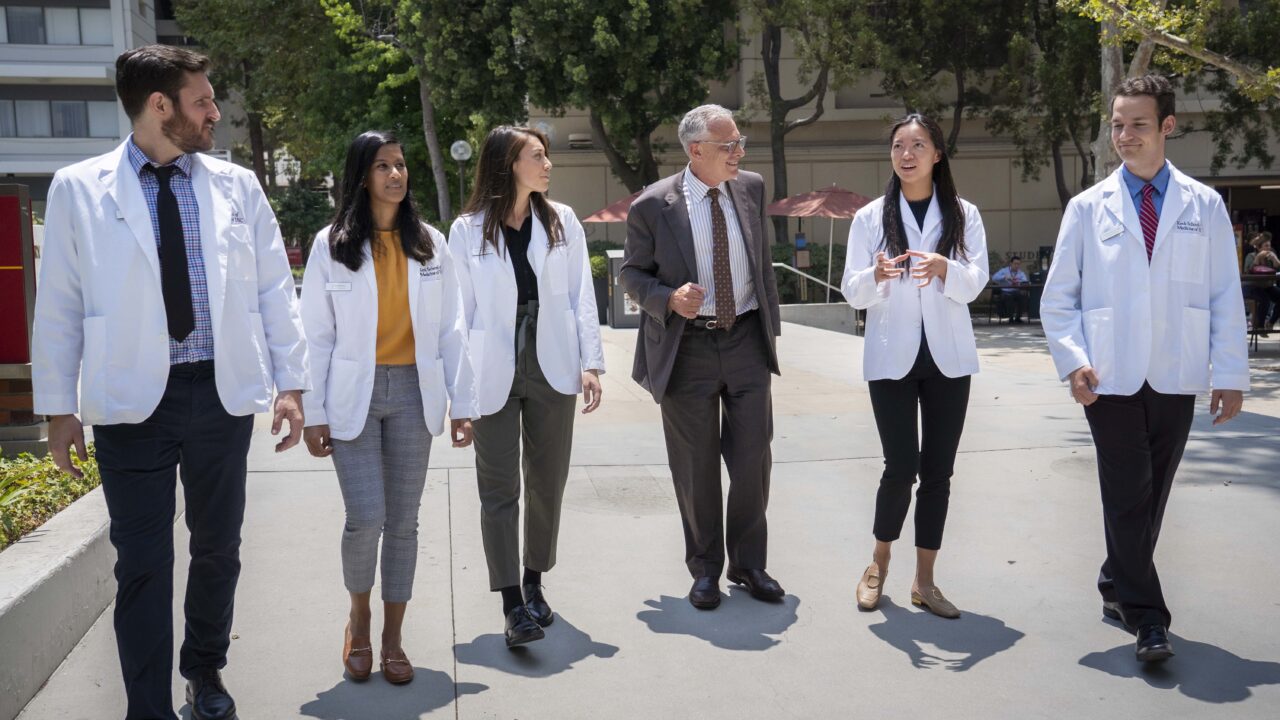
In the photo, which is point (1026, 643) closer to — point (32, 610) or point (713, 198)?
point (713, 198)

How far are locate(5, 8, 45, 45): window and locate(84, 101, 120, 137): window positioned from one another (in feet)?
9.41

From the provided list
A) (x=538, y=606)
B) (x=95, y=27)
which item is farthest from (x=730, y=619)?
(x=95, y=27)

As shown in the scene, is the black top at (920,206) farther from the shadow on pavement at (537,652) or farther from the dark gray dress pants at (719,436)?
the shadow on pavement at (537,652)

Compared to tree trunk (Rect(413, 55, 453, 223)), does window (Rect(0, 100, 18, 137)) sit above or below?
above

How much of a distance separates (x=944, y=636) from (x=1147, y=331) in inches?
53.0

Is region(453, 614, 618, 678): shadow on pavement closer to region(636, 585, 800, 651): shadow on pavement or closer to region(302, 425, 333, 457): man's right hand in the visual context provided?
region(636, 585, 800, 651): shadow on pavement

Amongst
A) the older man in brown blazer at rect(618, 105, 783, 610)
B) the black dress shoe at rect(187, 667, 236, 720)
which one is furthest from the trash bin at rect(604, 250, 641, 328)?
the black dress shoe at rect(187, 667, 236, 720)

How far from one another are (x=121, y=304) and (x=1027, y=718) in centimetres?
300

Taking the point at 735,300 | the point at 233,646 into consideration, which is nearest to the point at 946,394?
the point at 735,300

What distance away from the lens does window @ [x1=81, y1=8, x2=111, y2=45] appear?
1836 inches

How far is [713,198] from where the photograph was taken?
5.20 m

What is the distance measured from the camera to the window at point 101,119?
156ft

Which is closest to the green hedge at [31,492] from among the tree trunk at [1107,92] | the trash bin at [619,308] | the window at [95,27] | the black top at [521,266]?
the black top at [521,266]

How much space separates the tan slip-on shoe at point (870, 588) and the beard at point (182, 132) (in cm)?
301
